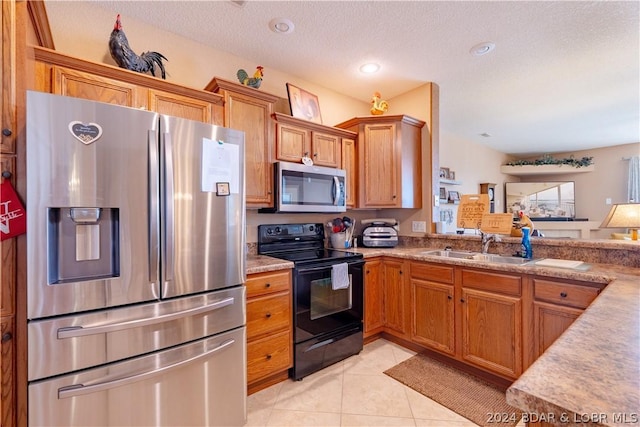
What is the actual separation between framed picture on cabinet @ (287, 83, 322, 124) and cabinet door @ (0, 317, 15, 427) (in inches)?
86.9

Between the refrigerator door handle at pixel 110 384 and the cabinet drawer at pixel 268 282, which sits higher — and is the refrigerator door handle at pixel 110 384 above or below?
below

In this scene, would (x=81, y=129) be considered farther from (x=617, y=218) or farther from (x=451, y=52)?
(x=617, y=218)

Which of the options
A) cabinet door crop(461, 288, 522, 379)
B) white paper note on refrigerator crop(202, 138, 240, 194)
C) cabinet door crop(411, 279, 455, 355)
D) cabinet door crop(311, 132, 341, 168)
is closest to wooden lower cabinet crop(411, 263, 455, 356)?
cabinet door crop(411, 279, 455, 355)

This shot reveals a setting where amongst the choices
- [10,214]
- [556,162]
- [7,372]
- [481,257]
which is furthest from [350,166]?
[556,162]

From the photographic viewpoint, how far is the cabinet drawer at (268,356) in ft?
6.16

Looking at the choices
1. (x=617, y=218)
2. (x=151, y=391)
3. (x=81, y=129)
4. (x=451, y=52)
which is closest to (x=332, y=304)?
(x=151, y=391)

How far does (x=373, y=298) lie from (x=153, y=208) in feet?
6.53

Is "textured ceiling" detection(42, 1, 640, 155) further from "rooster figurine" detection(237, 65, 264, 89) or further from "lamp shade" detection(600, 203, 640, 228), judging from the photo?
"lamp shade" detection(600, 203, 640, 228)

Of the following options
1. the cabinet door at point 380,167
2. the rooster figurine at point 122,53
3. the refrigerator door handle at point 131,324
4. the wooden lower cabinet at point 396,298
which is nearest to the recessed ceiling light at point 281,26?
the rooster figurine at point 122,53

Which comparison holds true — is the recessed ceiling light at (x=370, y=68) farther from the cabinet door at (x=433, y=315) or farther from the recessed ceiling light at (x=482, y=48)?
the cabinet door at (x=433, y=315)

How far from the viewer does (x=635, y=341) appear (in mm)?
767

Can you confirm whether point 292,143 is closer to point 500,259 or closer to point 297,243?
point 297,243

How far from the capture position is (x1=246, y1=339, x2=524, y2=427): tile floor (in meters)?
1.69

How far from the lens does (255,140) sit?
225 centimetres
